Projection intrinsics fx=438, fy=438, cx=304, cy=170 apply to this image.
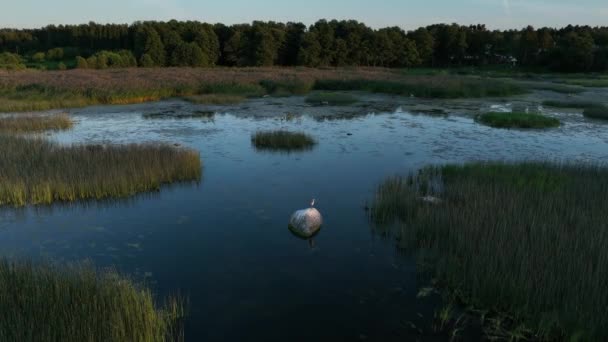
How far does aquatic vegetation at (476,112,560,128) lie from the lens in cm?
2119

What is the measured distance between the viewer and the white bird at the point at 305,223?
351 inches

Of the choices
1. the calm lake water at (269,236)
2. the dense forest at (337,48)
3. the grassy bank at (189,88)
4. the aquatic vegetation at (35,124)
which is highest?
the dense forest at (337,48)

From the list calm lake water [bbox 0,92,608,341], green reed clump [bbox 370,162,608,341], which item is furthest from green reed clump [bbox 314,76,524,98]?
green reed clump [bbox 370,162,608,341]

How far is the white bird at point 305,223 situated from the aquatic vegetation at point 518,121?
15512 mm

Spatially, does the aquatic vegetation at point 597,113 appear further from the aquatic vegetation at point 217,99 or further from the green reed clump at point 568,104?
the aquatic vegetation at point 217,99

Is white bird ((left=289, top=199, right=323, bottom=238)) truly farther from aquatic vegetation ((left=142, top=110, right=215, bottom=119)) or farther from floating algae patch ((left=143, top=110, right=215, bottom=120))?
aquatic vegetation ((left=142, top=110, right=215, bottom=119))

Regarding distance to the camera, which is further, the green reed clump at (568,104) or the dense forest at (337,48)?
the dense forest at (337,48)

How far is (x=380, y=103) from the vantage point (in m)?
30.1

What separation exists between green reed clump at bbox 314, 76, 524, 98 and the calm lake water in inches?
593

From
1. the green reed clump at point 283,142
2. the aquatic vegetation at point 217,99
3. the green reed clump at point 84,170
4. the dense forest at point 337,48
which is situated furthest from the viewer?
the dense forest at point 337,48

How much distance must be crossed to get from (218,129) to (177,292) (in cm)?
1495

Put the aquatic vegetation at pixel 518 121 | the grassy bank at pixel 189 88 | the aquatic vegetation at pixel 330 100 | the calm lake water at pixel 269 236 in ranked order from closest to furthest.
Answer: the calm lake water at pixel 269 236 < the aquatic vegetation at pixel 518 121 < the grassy bank at pixel 189 88 < the aquatic vegetation at pixel 330 100

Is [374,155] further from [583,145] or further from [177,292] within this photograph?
[177,292]

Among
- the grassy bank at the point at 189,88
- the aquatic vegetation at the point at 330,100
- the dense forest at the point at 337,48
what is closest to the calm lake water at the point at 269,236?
the grassy bank at the point at 189,88
